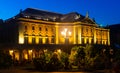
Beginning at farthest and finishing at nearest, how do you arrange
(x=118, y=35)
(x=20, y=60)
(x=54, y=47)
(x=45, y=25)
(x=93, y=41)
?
(x=118, y=35) < (x=93, y=41) < (x=45, y=25) < (x=54, y=47) < (x=20, y=60)

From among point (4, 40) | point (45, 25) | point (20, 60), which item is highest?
point (45, 25)

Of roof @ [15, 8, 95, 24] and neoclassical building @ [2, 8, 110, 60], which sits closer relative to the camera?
neoclassical building @ [2, 8, 110, 60]

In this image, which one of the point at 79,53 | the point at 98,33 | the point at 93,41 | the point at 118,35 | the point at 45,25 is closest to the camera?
the point at 79,53

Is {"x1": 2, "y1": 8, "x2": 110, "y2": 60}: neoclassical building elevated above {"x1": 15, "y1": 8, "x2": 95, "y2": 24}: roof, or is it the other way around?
{"x1": 15, "y1": 8, "x2": 95, "y2": 24}: roof

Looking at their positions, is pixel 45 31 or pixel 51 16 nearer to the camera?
pixel 45 31

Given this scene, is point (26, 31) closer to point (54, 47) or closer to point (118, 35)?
point (54, 47)

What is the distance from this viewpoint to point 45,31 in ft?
204

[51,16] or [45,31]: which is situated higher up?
[51,16]

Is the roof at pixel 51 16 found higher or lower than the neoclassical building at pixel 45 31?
higher

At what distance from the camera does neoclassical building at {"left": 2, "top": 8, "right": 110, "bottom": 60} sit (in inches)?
1954

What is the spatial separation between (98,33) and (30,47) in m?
35.7

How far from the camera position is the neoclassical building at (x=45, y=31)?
49625 millimetres

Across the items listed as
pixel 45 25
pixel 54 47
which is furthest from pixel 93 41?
pixel 54 47

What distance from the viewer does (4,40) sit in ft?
195
